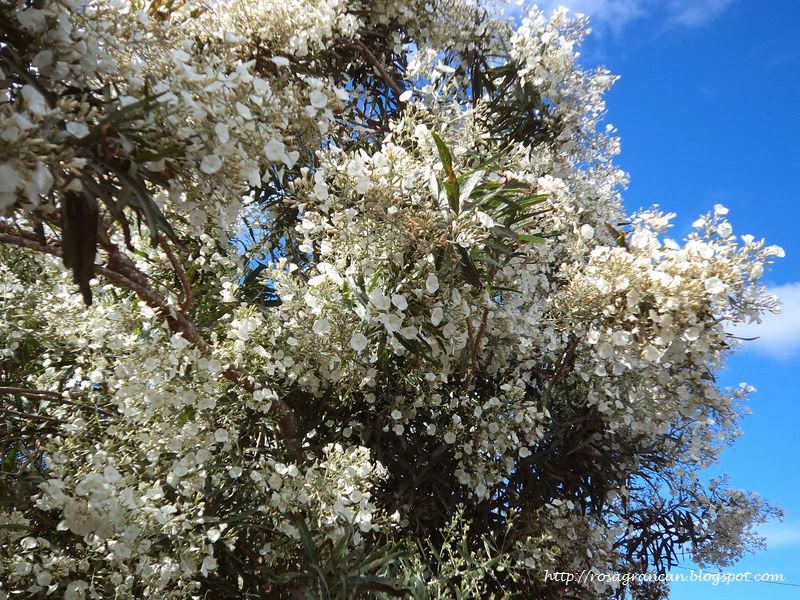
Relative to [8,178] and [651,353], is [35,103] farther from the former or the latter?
[651,353]

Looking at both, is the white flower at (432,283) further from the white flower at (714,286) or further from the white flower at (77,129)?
the white flower at (77,129)

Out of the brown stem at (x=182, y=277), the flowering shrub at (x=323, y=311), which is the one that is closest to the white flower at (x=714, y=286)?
the flowering shrub at (x=323, y=311)

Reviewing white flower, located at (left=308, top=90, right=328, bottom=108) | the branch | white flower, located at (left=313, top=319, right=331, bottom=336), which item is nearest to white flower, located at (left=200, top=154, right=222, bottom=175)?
white flower, located at (left=308, top=90, right=328, bottom=108)

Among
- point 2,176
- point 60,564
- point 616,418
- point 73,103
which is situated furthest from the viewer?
point 616,418

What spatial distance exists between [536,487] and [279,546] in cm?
177

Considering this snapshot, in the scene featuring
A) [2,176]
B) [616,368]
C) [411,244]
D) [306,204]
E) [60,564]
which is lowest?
[60,564]

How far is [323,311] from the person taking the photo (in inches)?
101

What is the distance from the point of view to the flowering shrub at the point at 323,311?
1.53 meters

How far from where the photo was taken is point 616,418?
3.52 meters

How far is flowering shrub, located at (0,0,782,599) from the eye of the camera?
1533 mm

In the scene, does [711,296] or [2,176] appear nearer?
[2,176]

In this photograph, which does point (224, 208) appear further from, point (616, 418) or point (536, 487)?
point (536, 487)

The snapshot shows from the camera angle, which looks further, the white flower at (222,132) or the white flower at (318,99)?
the white flower at (318,99)

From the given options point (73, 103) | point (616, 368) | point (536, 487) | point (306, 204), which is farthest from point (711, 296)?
point (536, 487)
